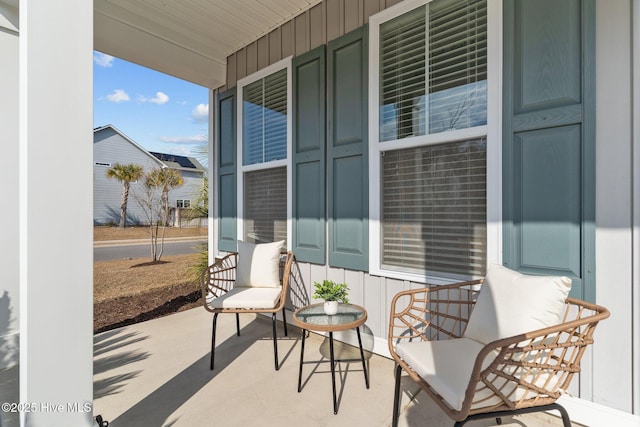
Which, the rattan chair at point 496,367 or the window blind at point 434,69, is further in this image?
the window blind at point 434,69

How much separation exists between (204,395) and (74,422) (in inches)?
39.1

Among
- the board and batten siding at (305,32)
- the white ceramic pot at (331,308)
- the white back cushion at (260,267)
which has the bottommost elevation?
the white ceramic pot at (331,308)

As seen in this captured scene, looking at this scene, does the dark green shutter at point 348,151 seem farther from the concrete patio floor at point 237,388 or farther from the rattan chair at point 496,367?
the rattan chair at point 496,367

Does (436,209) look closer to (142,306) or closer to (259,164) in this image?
(259,164)

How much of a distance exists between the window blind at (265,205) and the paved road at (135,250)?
4.49m

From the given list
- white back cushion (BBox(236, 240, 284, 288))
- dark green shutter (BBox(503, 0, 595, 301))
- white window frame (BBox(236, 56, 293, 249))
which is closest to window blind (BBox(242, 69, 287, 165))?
white window frame (BBox(236, 56, 293, 249))

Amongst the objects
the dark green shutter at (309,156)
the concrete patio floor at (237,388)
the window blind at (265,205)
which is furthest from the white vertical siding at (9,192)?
the dark green shutter at (309,156)

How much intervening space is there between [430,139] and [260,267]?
5.91ft

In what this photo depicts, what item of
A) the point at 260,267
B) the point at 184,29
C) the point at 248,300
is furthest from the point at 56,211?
the point at 184,29

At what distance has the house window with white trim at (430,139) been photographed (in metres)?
2.13

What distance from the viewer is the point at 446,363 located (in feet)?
4.64

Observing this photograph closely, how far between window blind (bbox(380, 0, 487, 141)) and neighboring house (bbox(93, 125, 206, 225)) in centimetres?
456

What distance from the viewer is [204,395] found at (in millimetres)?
2049

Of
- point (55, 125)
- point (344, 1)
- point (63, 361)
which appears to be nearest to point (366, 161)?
point (344, 1)
